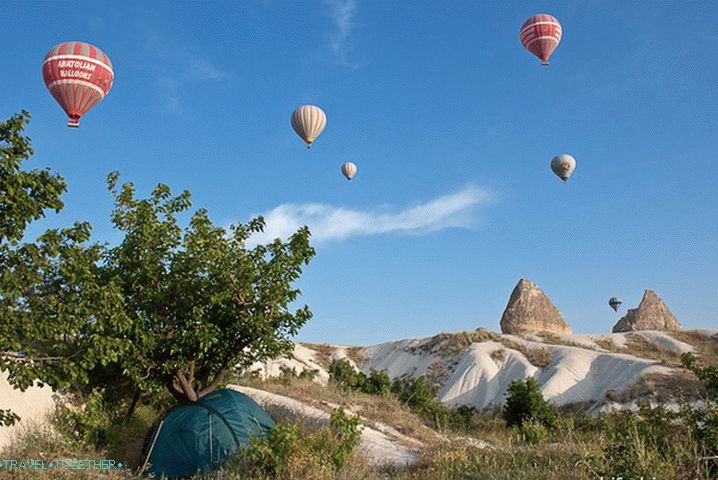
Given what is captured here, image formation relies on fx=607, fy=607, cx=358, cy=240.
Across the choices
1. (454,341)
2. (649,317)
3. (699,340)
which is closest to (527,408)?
(454,341)

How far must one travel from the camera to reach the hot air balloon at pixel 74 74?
22.0m

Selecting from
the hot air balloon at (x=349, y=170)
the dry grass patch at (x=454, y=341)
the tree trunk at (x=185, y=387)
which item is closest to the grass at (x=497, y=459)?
the tree trunk at (x=185, y=387)

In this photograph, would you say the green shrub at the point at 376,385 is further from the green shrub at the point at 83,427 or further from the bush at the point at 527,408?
the green shrub at the point at 83,427

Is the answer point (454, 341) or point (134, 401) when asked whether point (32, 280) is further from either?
point (454, 341)

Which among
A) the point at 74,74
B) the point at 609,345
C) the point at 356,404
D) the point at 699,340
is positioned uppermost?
the point at 74,74

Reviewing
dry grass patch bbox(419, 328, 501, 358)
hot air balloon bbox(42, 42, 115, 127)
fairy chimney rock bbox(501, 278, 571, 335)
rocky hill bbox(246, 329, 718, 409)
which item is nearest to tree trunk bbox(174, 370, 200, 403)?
hot air balloon bbox(42, 42, 115, 127)

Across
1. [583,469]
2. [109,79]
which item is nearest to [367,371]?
[109,79]

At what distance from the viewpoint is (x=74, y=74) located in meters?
22.0

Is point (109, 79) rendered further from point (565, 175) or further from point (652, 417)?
point (565, 175)

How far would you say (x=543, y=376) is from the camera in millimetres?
45188

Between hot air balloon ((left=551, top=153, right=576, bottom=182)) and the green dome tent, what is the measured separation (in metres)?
36.1

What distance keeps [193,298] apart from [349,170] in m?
→ 30.8

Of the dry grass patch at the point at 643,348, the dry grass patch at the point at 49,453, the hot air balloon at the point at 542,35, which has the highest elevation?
the hot air balloon at the point at 542,35

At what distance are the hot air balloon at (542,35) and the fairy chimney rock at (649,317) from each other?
5366 cm
